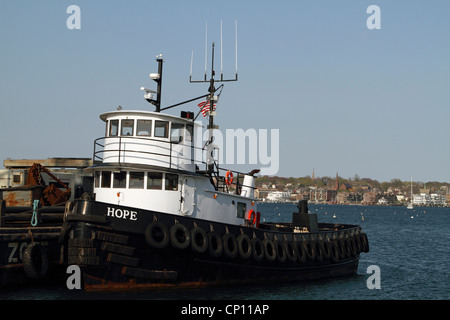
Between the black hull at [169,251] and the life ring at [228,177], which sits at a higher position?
the life ring at [228,177]

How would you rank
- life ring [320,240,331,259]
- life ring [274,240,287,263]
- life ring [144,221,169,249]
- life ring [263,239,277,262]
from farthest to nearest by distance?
life ring [320,240,331,259]
life ring [274,240,287,263]
life ring [263,239,277,262]
life ring [144,221,169,249]

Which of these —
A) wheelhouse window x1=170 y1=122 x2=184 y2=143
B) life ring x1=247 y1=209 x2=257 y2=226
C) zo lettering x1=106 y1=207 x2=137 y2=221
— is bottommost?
life ring x1=247 y1=209 x2=257 y2=226

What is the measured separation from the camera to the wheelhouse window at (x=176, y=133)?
46.5 feet

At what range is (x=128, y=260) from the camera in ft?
40.1

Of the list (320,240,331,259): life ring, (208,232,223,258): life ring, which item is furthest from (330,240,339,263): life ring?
(208,232,223,258): life ring

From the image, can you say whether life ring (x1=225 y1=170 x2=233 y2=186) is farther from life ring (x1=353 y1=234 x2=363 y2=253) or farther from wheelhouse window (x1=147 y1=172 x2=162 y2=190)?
life ring (x1=353 y1=234 x2=363 y2=253)

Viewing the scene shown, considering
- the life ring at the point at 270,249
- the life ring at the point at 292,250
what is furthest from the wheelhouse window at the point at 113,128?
the life ring at the point at 292,250

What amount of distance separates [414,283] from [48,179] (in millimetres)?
14575

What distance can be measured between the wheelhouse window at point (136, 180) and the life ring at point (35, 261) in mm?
3003

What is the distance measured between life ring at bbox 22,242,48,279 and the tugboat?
0.63m

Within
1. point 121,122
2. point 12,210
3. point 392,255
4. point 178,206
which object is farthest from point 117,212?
point 392,255

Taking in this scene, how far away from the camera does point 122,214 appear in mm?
12188

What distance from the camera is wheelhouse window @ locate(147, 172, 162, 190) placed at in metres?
13.5

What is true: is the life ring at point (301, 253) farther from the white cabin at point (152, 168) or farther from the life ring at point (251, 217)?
the white cabin at point (152, 168)
